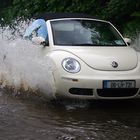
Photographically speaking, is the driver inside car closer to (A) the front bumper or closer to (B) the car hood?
(B) the car hood

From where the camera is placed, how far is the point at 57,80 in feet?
27.1

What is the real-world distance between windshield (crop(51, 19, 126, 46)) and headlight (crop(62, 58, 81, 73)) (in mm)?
740

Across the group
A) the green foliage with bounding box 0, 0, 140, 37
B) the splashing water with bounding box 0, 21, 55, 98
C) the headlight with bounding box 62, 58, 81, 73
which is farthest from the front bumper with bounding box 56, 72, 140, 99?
the green foliage with bounding box 0, 0, 140, 37

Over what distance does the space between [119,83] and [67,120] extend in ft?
3.80

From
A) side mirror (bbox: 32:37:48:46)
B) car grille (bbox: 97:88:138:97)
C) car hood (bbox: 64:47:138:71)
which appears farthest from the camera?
side mirror (bbox: 32:37:48:46)

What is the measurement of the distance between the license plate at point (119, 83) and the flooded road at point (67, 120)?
0.42 meters

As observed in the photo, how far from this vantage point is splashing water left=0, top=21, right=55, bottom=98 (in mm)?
8539

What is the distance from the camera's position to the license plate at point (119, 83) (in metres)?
8.16

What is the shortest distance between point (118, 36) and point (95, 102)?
4.94 feet

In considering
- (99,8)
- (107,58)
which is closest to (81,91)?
(107,58)

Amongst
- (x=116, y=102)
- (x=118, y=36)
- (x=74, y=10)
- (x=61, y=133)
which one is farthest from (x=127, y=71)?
(x=74, y=10)

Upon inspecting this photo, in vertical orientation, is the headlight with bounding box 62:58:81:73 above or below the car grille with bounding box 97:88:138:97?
above

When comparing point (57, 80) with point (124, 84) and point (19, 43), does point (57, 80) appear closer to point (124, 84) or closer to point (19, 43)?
point (124, 84)

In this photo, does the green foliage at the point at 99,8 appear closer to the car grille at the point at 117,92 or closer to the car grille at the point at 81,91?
the car grille at the point at 117,92
